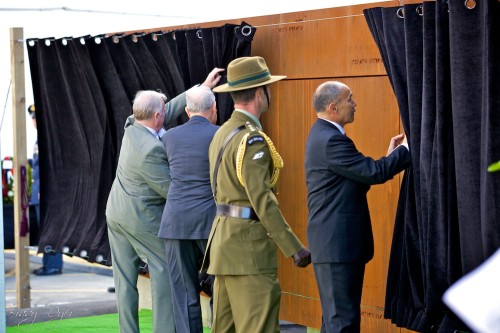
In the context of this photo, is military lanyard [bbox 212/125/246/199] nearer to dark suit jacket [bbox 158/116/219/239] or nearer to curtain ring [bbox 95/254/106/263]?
dark suit jacket [bbox 158/116/219/239]

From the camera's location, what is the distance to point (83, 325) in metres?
8.04

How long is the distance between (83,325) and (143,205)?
7.35 feet

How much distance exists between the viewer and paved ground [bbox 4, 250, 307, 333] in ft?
28.2

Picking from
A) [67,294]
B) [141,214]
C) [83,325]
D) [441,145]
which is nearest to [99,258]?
[83,325]

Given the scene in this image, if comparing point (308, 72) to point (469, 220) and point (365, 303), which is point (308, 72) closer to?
point (365, 303)

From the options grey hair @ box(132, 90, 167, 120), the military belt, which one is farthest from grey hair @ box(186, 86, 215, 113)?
the military belt

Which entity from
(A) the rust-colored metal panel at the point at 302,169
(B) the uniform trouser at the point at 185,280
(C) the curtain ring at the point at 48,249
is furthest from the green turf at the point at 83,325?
(B) the uniform trouser at the point at 185,280

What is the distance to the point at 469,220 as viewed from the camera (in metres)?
4.66

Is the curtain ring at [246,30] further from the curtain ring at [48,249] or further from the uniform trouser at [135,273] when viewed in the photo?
the curtain ring at [48,249]

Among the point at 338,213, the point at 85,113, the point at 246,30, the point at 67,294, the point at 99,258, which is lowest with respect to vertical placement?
the point at 67,294

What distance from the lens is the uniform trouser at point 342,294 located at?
501cm

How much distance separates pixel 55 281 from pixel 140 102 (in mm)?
6550

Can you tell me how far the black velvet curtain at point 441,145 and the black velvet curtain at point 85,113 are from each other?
2432 millimetres

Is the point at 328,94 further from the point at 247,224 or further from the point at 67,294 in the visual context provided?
the point at 67,294
